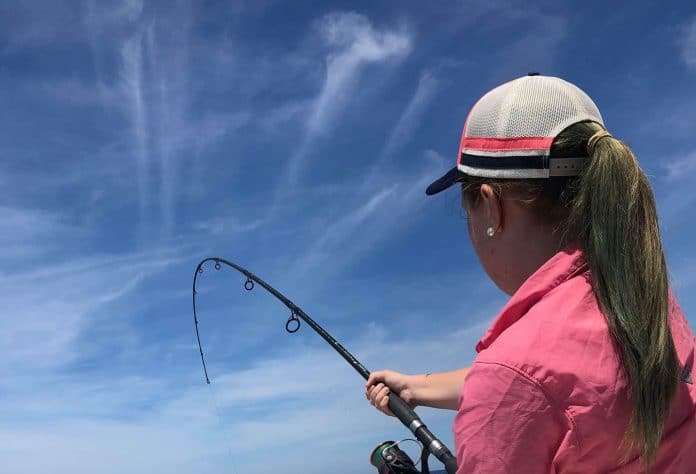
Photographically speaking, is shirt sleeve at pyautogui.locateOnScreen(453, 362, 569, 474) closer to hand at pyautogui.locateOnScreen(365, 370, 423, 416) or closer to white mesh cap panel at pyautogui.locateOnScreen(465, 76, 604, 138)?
white mesh cap panel at pyautogui.locateOnScreen(465, 76, 604, 138)

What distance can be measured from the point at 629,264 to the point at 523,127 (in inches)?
16.2

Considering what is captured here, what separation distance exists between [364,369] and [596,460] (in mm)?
2810

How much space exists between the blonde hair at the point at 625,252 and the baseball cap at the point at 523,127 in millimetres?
25

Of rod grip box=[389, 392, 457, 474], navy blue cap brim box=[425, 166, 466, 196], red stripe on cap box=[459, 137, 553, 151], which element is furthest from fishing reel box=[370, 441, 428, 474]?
red stripe on cap box=[459, 137, 553, 151]

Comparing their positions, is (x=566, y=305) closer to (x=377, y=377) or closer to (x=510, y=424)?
(x=510, y=424)

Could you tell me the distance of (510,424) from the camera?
139cm

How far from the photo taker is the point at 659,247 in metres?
1.61

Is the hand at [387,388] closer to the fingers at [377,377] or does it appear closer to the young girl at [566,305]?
the fingers at [377,377]

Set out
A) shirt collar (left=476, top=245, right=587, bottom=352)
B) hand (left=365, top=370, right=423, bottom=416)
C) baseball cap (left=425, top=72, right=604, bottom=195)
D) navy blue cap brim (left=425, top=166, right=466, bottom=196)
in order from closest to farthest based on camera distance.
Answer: shirt collar (left=476, top=245, right=587, bottom=352) < baseball cap (left=425, top=72, right=604, bottom=195) < navy blue cap brim (left=425, top=166, right=466, bottom=196) < hand (left=365, top=370, right=423, bottom=416)

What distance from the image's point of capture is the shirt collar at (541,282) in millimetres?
1545

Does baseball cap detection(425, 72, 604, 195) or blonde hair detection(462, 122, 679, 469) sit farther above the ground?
baseball cap detection(425, 72, 604, 195)

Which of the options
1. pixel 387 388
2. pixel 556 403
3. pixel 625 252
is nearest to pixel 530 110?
pixel 625 252

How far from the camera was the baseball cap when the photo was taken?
166 cm

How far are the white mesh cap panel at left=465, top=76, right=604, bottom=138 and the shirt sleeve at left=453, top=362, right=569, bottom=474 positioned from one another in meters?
0.60
